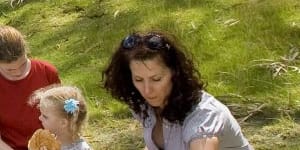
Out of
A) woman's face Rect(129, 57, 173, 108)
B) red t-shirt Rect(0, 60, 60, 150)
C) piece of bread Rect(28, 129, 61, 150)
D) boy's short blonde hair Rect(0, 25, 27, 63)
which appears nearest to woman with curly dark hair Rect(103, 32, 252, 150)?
woman's face Rect(129, 57, 173, 108)

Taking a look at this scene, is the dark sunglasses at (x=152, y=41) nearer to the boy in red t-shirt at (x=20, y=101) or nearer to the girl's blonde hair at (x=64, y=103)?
the girl's blonde hair at (x=64, y=103)

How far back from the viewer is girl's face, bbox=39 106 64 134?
244 cm

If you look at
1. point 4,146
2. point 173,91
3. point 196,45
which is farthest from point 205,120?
point 196,45

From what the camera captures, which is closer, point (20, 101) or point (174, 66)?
point (174, 66)

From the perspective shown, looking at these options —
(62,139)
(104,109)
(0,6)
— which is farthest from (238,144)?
(0,6)

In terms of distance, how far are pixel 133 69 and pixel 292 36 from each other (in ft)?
7.37

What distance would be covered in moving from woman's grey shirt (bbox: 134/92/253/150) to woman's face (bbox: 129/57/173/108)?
11 centimetres

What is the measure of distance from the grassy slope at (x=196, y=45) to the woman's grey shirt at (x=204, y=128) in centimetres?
102

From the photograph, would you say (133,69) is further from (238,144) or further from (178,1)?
(178,1)

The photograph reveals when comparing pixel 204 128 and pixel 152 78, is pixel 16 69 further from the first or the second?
pixel 204 128

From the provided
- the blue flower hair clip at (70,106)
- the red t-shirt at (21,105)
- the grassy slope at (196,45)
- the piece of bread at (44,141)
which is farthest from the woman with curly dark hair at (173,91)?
the grassy slope at (196,45)

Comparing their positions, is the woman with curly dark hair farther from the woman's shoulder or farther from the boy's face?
the boy's face

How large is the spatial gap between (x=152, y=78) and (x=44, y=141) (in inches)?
22.6

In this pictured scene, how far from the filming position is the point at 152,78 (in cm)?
205
